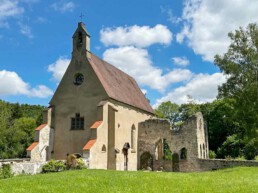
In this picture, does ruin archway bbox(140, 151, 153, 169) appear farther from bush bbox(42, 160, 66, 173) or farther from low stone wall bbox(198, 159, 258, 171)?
bush bbox(42, 160, 66, 173)

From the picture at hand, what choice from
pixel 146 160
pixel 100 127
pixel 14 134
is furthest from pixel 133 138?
pixel 14 134

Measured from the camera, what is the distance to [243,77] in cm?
2859

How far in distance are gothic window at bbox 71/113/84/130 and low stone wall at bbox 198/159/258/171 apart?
12.9 metres

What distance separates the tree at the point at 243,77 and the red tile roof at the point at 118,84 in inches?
402

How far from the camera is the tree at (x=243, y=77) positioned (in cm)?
2783

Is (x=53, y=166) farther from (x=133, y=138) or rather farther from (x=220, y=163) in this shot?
(x=220, y=163)

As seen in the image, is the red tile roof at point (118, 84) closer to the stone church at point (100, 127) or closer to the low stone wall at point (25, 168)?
the stone church at point (100, 127)

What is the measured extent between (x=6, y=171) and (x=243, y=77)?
2129 centimetres

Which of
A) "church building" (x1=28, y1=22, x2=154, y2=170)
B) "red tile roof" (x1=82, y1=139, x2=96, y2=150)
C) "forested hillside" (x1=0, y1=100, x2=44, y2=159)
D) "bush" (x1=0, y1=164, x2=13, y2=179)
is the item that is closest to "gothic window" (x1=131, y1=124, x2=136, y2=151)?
"church building" (x1=28, y1=22, x2=154, y2=170)

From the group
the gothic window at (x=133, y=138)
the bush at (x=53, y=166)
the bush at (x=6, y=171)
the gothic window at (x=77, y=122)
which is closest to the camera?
the bush at (x=6, y=171)

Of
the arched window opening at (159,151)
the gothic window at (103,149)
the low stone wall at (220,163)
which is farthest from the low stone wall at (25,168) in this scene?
the arched window opening at (159,151)

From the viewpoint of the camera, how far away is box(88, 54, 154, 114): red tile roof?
31.3 meters

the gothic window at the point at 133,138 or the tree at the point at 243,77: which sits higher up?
the tree at the point at 243,77

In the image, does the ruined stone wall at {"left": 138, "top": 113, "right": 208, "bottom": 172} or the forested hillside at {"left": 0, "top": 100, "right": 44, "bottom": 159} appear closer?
the ruined stone wall at {"left": 138, "top": 113, "right": 208, "bottom": 172}
